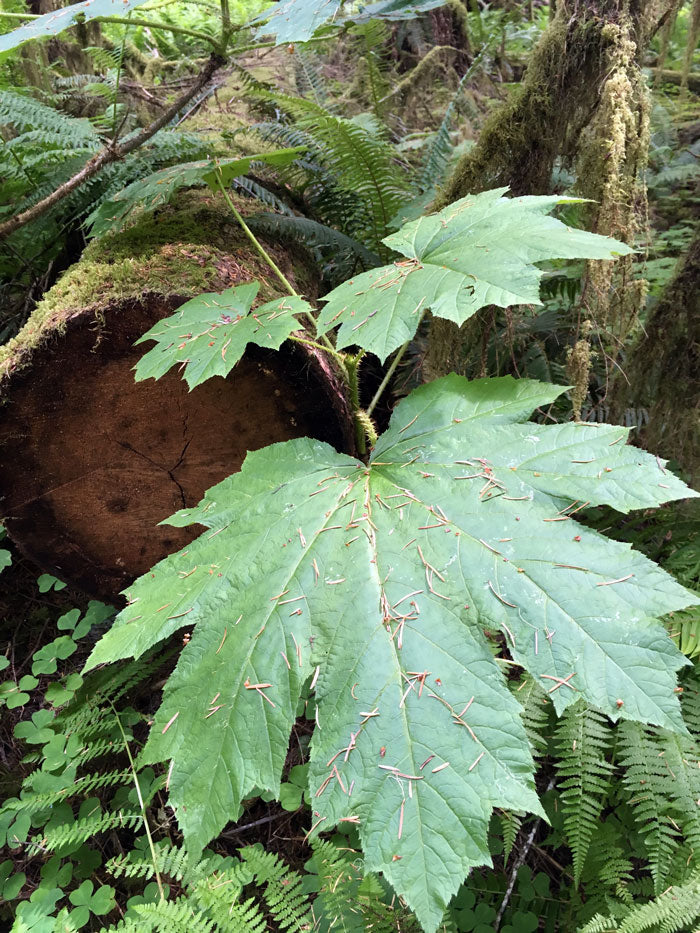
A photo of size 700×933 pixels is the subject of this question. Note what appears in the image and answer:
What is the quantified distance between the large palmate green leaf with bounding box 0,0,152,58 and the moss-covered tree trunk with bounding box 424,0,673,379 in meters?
1.22

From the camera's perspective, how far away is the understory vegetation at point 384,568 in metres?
1.13

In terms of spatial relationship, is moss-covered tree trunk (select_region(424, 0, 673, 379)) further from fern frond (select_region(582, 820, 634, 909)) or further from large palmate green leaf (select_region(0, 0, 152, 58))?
fern frond (select_region(582, 820, 634, 909))

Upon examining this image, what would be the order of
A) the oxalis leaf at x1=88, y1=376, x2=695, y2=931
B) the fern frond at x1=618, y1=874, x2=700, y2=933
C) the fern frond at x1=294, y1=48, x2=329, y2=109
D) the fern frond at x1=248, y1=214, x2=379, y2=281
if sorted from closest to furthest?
the oxalis leaf at x1=88, y1=376, x2=695, y2=931
the fern frond at x1=618, y1=874, x2=700, y2=933
the fern frond at x1=248, y1=214, x2=379, y2=281
the fern frond at x1=294, y1=48, x2=329, y2=109

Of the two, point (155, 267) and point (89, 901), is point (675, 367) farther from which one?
point (89, 901)

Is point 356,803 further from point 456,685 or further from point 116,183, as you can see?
point 116,183

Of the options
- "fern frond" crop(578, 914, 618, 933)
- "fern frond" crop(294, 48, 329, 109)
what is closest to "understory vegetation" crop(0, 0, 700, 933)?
"fern frond" crop(578, 914, 618, 933)

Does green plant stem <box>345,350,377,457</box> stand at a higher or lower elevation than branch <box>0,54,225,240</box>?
lower

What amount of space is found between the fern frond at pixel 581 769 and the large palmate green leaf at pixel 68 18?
2.47 m

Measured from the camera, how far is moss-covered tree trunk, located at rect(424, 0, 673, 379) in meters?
1.87

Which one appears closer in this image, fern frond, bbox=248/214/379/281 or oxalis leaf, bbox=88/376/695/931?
oxalis leaf, bbox=88/376/695/931

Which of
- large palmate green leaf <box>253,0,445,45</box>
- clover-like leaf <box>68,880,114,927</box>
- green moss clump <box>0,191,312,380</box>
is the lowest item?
clover-like leaf <box>68,880,114,927</box>

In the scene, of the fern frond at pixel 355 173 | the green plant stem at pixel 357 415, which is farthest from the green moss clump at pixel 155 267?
the fern frond at pixel 355 173

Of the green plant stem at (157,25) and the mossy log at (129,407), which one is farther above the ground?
the green plant stem at (157,25)

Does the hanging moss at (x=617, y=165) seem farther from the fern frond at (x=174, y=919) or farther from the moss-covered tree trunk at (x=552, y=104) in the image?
the fern frond at (x=174, y=919)
